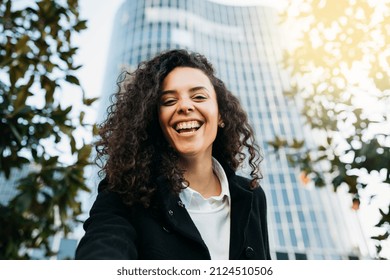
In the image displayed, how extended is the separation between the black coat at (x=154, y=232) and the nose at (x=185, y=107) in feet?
1.22

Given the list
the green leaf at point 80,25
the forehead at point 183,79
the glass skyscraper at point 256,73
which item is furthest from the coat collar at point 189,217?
the glass skyscraper at point 256,73

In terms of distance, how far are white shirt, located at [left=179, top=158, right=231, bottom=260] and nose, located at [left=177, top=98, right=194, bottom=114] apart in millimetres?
395

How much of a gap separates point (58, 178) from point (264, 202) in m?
1.75

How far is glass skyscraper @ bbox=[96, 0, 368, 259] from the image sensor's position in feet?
126

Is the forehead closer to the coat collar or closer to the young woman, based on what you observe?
the young woman

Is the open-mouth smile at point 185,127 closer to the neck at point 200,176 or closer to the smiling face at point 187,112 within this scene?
the smiling face at point 187,112

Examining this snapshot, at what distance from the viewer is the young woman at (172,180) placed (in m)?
1.26

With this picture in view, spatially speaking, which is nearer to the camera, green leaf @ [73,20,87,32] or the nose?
the nose

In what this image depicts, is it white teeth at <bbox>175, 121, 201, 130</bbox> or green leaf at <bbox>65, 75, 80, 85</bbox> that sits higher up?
green leaf at <bbox>65, 75, 80, 85</bbox>

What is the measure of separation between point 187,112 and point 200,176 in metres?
0.38

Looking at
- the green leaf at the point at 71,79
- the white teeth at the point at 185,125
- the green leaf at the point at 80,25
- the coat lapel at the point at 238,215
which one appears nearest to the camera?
the coat lapel at the point at 238,215

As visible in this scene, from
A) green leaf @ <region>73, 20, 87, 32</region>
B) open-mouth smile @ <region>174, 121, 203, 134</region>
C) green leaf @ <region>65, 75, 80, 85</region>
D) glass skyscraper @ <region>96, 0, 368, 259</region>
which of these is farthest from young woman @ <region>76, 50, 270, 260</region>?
glass skyscraper @ <region>96, 0, 368, 259</region>

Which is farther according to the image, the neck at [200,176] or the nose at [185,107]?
the neck at [200,176]

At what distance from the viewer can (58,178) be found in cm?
253
